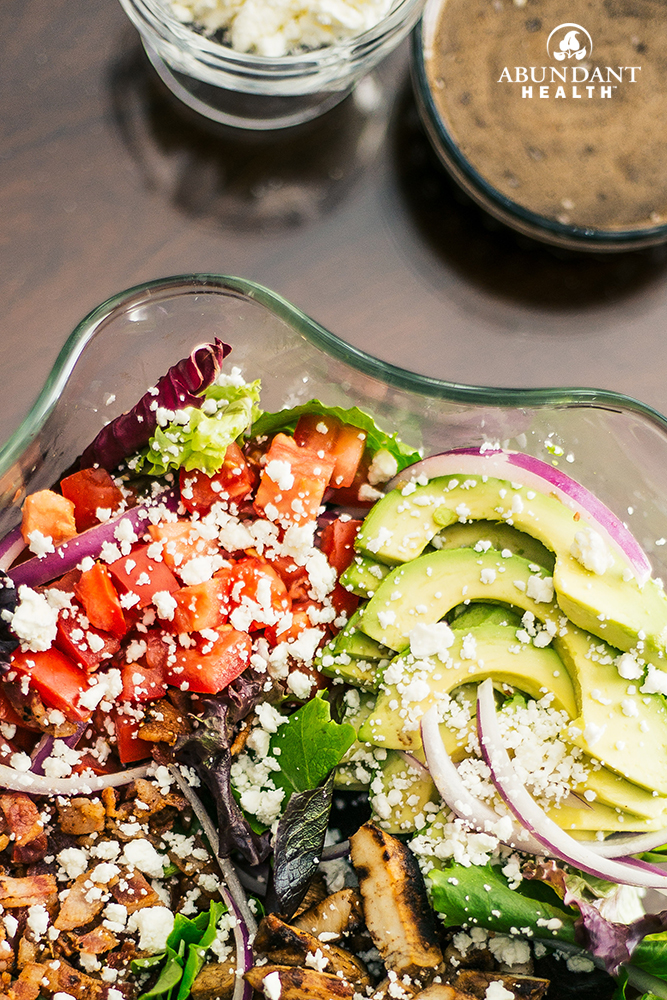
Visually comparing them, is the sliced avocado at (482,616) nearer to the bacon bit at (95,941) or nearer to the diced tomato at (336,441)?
the diced tomato at (336,441)

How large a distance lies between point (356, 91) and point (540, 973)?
1.80m

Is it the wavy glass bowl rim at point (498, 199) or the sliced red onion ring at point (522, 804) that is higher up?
the wavy glass bowl rim at point (498, 199)

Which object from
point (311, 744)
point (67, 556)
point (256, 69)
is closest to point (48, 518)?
point (67, 556)

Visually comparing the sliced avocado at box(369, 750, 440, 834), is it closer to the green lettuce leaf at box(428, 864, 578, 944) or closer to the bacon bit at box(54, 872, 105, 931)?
the green lettuce leaf at box(428, 864, 578, 944)

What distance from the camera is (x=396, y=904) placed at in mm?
1482

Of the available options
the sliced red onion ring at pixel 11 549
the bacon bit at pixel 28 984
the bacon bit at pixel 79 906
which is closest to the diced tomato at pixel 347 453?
the sliced red onion ring at pixel 11 549

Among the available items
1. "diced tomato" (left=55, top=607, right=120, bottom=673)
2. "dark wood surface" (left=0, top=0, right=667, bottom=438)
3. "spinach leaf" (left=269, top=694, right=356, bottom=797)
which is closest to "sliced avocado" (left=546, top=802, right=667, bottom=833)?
"spinach leaf" (left=269, top=694, right=356, bottom=797)

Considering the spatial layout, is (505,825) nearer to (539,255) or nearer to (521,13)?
(539,255)

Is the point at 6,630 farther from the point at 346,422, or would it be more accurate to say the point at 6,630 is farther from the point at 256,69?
the point at 256,69

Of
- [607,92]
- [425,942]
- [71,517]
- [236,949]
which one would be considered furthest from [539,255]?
[236,949]

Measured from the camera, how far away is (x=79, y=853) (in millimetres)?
1517

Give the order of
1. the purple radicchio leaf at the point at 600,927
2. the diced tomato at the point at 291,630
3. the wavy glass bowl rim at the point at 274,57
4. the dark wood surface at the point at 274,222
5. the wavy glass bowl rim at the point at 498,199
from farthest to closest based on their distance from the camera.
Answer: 1. the dark wood surface at the point at 274,222
2. the wavy glass bowl rim at the point at 498,199
3. the wavy glass bowl rim at the point at 274,57
4. the diced tomato at the point at 291,630
5. the purple radicchio leaf at the point at 600,927

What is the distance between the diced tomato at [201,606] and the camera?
4.87 ft

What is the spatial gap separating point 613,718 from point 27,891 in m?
1.02
